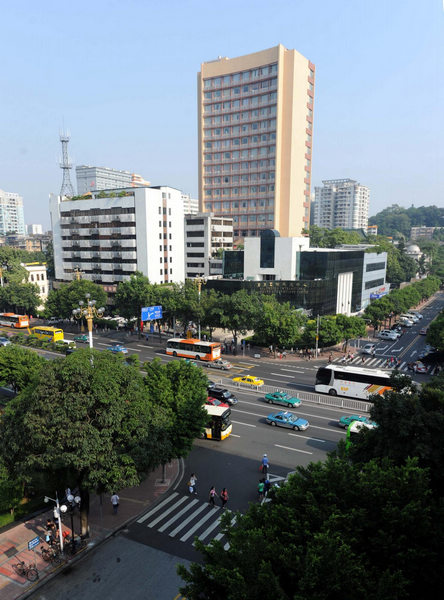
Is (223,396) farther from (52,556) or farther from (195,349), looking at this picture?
(52,556)

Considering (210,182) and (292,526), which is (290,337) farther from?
(210,182)

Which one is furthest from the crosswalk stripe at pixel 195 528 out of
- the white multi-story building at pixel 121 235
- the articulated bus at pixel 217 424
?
the white multi-story building at pixel 121 235

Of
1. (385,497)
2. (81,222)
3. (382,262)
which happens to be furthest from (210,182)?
(385,497)

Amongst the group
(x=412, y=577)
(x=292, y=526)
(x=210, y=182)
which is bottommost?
(x=412, y=577)

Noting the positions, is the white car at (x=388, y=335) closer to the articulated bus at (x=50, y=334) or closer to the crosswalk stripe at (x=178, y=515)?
the articulated bus at (x=50, y=334)

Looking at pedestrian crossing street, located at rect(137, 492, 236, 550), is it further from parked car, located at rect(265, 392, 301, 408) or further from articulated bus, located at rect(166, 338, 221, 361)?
articulated bus, located at rect(166, 338, 221, 361)

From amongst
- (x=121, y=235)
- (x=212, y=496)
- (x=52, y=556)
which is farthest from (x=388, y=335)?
(x=52, y=556)
